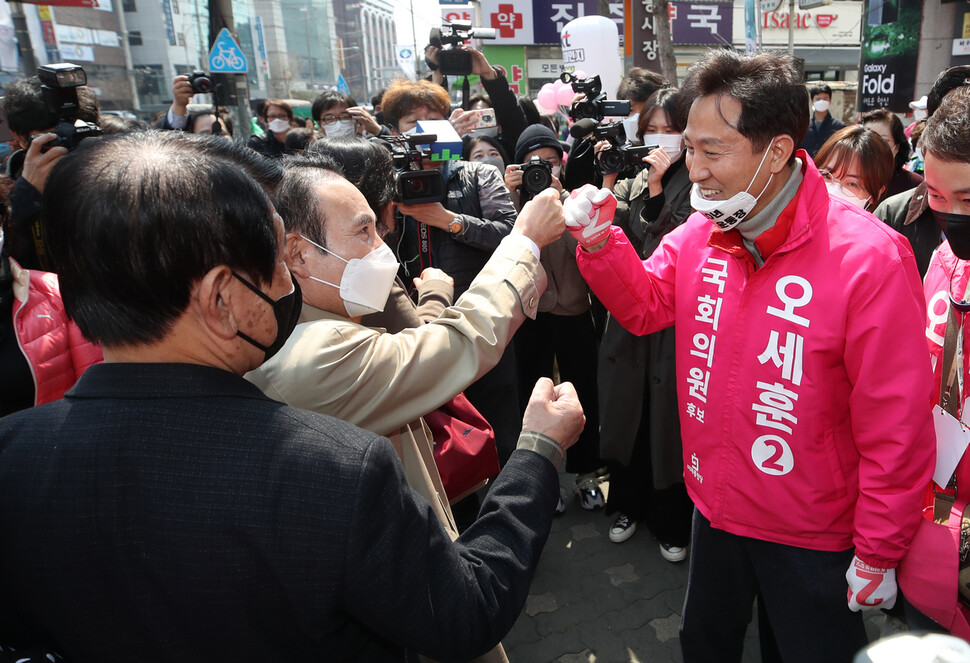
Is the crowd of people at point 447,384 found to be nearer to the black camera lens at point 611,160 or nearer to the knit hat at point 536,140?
the black camera lens at point 611,160

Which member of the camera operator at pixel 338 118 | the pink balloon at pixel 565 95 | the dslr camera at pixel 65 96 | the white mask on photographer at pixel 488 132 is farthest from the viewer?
the pink balloon at pixel 565 95

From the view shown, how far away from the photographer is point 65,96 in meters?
2.80

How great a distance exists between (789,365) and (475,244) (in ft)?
5.42

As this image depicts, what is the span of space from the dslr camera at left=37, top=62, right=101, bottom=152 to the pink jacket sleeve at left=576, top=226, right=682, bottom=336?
2.19 m

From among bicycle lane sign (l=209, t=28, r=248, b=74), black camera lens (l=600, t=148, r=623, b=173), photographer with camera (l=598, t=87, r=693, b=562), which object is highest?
bicycle lane sign (l=209, t=28, r=248, b=74)

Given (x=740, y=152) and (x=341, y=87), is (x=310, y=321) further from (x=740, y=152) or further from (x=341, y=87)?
(x=341, y=87)

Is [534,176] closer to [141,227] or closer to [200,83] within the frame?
[141,227]

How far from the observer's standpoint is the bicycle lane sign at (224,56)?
24.0 ft

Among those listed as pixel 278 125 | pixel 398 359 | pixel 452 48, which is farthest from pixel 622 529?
pixel 278 125

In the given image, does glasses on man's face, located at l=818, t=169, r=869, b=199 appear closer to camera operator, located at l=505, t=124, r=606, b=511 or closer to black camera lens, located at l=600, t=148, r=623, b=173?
black camera lens, located at l=600, t=148, r=623, b=173

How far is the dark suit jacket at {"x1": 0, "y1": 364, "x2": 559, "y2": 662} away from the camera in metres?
0.85

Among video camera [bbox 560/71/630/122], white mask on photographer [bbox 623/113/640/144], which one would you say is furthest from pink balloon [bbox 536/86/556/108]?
video camera [bbox 560/71/630/122]

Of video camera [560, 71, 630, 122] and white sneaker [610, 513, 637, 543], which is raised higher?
video camera [560, 71, 630, 122]

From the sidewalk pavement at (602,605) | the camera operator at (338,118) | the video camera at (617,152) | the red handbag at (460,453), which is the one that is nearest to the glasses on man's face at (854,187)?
the video camera at (617,152)
